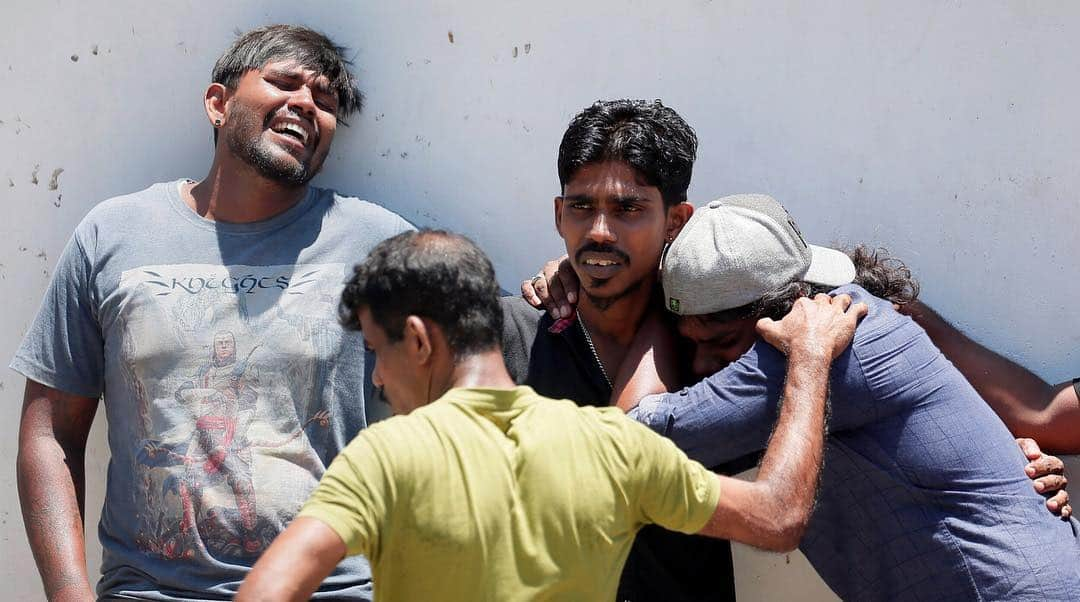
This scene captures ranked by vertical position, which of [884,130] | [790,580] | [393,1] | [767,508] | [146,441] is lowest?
[790,580]

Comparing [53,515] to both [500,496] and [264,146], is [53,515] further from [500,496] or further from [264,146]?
[500,496]

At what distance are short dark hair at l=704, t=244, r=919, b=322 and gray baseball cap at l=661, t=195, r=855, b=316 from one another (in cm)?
2

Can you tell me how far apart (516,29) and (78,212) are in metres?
1.50

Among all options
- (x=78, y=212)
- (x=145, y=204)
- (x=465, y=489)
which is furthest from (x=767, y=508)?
(x=78, y=212)

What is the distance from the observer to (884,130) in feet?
11.6

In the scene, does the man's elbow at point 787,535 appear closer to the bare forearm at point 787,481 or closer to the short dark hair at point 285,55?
the bare forearm at point 787,481

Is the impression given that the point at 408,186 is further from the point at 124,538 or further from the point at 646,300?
the point at 124,538

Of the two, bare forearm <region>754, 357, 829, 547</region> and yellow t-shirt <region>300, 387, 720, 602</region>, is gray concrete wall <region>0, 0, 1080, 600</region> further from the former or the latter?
yellow t-shirt <region>300, 387, 720, 602</region>

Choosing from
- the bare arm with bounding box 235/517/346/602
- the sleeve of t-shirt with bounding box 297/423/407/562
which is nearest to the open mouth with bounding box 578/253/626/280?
the sleeve of t-shirt with bounding box 297/423/407/562

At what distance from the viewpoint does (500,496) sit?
202 centimetres

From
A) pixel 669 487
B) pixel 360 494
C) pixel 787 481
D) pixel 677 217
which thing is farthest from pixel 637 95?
pixel 360 494

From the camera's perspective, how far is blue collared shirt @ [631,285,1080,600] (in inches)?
106

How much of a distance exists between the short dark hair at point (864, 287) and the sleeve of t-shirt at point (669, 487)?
77 centimetres

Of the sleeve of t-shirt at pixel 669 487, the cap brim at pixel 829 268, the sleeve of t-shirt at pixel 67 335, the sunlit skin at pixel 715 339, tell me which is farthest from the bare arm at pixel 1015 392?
the sleeve of t-shirt at pixel 67 335
